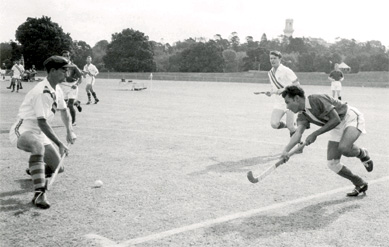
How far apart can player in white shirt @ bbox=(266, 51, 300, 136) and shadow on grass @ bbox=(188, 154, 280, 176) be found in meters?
1.09

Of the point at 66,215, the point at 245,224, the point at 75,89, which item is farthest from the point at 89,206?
the point at 75,89

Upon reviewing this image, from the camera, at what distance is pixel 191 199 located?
6.43 metres

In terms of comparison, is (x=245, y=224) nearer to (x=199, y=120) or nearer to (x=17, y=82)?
(x=199, y=120)

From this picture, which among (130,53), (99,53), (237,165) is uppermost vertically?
(99,53)

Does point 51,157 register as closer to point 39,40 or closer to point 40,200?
point 40,200

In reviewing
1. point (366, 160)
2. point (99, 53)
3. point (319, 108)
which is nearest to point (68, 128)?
point (319, 108)

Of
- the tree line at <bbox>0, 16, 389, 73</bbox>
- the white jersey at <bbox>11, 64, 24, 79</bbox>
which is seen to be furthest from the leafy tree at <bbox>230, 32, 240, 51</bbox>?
the white jersey at <bbox>11, 64, 24, 79</bbox>

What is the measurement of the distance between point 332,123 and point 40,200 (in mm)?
3952

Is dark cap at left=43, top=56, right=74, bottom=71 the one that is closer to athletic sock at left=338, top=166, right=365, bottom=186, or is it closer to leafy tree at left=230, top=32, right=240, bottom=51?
athletic sock at left=338, top=166, right=365, bottom=186

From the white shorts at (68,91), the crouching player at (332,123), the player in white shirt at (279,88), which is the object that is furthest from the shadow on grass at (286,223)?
the white shorts at (68,91)

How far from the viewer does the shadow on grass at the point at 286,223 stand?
16.9 feet

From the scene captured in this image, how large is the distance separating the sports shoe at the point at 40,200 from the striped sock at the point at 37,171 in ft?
0.22

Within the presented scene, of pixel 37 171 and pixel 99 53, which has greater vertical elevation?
pixel 99 53

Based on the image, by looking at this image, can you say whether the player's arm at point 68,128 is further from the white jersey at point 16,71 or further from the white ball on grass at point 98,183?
the white jersey at point 16,71
